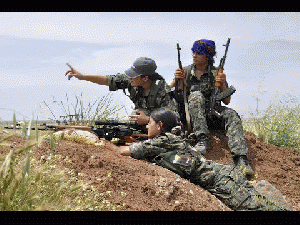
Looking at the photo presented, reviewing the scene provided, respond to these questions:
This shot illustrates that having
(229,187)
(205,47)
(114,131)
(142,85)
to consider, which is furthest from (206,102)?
(229,187)

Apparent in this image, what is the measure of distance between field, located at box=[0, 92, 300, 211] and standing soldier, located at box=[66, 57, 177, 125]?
1477 millimetres

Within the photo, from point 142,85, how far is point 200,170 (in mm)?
2518

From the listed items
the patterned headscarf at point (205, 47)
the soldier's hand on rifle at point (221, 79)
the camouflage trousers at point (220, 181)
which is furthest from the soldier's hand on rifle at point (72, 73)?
the camouflage trousers at point (220, 181)

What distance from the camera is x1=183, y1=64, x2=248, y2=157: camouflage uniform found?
7018 millimetres

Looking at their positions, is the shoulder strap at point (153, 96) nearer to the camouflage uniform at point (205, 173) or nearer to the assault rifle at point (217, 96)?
the assault rifle at point (217, 96)

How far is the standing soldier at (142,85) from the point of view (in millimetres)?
6957

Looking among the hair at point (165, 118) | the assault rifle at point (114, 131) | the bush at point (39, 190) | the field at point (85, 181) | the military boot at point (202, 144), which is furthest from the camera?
the military boot at point (202, 144)

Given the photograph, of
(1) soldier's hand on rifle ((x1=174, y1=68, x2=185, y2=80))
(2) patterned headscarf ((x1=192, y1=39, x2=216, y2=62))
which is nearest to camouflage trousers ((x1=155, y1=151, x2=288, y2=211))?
(1) soldier's hand on rifle ((x1=174, y1=68, x2=185, y2=80))

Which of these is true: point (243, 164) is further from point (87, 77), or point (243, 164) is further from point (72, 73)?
point (72, 73)

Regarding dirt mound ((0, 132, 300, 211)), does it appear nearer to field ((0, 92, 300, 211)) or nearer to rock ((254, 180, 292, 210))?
field ((0, 92, 300, 211))

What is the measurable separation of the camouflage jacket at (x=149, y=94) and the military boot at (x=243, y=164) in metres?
1.49

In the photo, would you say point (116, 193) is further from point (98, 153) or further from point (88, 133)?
point (88, 133)

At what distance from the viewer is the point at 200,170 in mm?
5215
